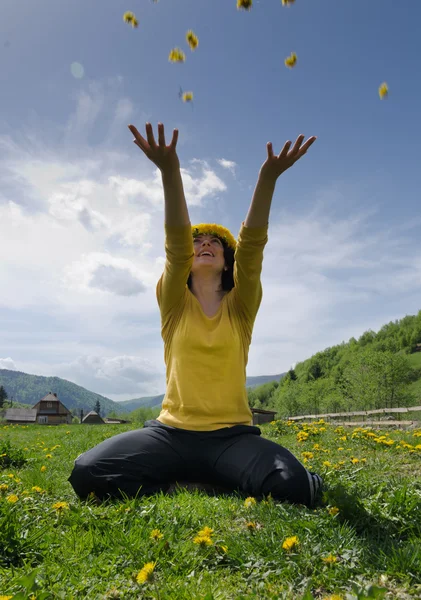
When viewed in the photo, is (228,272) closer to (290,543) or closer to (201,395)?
(201,395)

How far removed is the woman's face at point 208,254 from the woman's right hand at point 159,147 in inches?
43.4

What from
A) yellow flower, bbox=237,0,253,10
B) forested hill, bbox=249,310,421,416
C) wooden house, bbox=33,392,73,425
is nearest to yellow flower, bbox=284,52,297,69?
yellow flower, bbox=237,0,253,10

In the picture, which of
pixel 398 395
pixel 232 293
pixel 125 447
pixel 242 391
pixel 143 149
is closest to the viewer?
pixel 143 149

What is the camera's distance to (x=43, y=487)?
3758mm

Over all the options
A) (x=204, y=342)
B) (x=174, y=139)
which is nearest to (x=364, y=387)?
(x=204, y=342)

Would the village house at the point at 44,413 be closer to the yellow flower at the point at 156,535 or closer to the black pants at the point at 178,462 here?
the black pants at the point at 178,462

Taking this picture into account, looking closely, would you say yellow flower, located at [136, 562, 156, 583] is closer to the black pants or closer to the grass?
the grass

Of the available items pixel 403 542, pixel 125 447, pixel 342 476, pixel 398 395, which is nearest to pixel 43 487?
pixel 125 447

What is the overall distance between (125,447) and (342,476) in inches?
76.5

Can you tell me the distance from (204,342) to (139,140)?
1689mm

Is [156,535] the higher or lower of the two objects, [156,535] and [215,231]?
the lower

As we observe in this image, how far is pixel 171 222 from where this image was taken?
3.34 m

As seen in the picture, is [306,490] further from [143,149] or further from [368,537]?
[143,149]

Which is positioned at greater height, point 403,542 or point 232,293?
point 232,293
